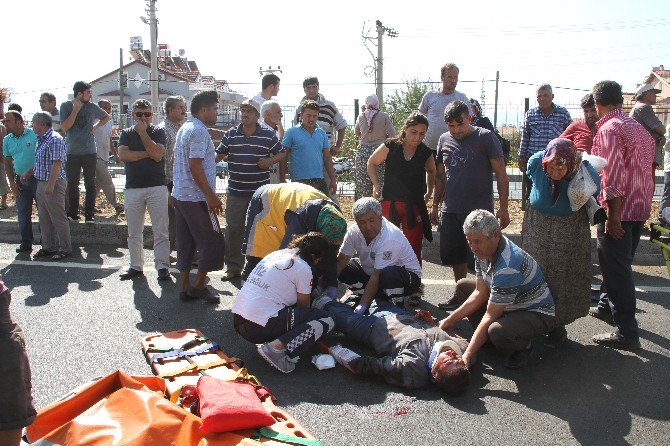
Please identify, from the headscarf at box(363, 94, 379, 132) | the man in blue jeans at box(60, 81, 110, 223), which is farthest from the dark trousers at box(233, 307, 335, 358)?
the man in blue jeans at box(60, 81, 110, 223)

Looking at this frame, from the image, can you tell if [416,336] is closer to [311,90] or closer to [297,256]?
[297,256]

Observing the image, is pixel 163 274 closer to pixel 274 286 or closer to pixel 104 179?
pixel 274 286

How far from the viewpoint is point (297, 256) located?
182 inches

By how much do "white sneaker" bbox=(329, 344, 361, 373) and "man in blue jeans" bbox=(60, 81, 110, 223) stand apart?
5512mm

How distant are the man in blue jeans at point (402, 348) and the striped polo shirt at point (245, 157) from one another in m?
2.01

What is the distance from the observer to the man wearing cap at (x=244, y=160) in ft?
21.9

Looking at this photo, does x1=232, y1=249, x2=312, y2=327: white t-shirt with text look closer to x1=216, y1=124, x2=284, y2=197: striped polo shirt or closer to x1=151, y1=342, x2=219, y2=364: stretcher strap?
x1=151, y1=342, x2=219, y2=364: stretcher strap

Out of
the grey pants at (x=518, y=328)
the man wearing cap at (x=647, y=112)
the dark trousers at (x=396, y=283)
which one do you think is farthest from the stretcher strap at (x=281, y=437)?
the man wearing cap at (x=647, y=112)

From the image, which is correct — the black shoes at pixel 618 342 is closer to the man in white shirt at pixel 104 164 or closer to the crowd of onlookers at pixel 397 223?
the crowd of onlookers at pixel 397 223

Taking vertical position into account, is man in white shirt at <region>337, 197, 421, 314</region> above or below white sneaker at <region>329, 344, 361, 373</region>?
above

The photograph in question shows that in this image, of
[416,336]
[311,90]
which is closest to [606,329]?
[416,336]

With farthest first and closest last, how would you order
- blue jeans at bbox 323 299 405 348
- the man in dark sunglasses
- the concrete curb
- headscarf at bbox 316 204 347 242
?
the concrete curb → the man in dark sunglasses → headscarf at bbox 316 204 347 242 → blue jeans at bbox 323 299 405 348

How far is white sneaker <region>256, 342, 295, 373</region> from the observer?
4.51 metres

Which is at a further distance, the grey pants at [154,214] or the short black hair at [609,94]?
the grey pants at [154,214]
